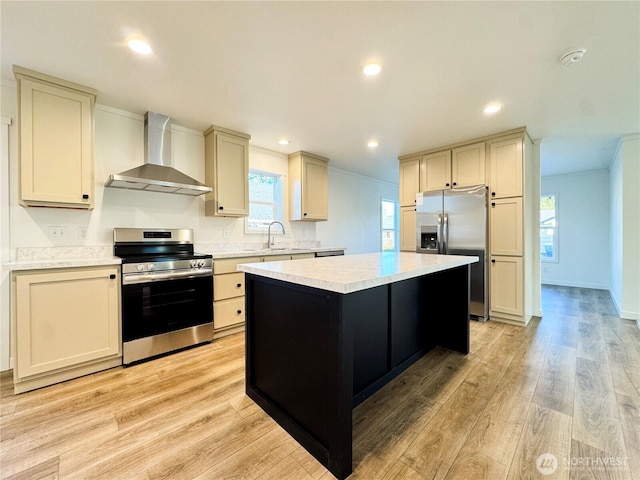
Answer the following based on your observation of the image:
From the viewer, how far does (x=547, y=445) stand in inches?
57.4

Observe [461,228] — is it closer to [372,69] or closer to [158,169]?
[372,69]

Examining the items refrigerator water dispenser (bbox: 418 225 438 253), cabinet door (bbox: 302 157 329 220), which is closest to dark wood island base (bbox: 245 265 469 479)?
refrigerator water dispenser (bbox: 418 225 438 253)

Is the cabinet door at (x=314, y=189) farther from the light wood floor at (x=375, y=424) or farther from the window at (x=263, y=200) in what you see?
the light wood floor at (x=375, y=424)

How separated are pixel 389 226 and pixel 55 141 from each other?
6098 mm

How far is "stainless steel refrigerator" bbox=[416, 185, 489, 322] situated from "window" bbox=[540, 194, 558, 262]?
11.7 feet

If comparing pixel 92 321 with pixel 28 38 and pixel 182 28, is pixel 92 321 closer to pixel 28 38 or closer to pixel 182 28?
pixel 28 38

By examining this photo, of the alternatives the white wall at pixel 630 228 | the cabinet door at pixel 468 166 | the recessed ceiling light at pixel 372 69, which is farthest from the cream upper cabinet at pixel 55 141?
the white wall at pixel 630 228

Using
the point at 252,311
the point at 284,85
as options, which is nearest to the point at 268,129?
the point at 284,85

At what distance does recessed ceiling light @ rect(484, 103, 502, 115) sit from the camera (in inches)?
108

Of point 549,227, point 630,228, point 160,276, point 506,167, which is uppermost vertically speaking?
point 506,167

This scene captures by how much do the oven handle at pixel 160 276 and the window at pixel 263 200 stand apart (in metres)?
1.22

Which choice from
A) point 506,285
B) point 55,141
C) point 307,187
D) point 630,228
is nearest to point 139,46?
point 55,141

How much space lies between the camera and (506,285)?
350cm

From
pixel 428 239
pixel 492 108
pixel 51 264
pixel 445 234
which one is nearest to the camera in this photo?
pixel 51 264
